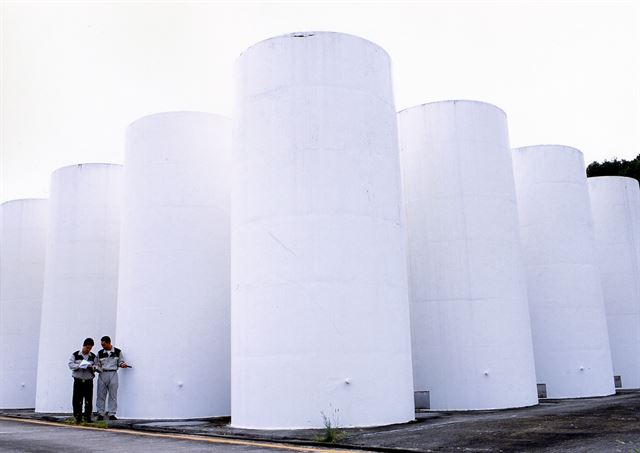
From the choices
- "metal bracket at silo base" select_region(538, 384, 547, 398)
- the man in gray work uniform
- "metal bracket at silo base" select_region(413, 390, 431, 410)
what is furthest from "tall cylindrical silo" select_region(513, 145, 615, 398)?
the man in gray work uniform

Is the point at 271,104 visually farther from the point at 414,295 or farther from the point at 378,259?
the point at 414,295

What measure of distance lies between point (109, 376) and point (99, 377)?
0.78 feet

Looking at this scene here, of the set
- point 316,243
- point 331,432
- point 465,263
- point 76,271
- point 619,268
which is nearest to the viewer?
point 331,432

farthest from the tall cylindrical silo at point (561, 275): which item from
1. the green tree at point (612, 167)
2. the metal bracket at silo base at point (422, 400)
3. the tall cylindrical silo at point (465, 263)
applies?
the green tree at point (612, 167)

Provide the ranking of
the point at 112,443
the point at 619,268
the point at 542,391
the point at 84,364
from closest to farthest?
the point at 112,443, the point at 84,364, the point at 542,391, the point at 619,268

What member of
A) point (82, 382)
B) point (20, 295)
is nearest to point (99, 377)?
point (82, 382)

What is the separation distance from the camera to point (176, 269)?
14.9 m

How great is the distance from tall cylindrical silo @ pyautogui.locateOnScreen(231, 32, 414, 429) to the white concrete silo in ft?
41.3

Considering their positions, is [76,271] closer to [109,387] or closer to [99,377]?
[99,377]

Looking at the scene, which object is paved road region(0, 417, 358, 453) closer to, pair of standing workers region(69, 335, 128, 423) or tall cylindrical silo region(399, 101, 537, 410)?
pair of standing workers region(69, 335, 128, 423)

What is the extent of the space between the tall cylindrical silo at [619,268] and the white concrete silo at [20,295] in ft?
65.9

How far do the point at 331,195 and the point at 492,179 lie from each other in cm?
600

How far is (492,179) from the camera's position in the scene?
1611 cm

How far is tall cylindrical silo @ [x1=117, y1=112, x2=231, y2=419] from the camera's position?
14.5m
